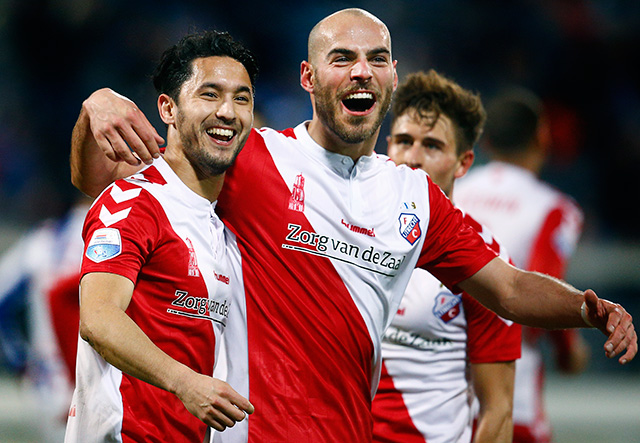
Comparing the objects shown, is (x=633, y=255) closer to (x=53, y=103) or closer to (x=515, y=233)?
(x=515, y=233)

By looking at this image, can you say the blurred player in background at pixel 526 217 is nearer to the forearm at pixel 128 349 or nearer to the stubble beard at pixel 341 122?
the stubble beard at pixel 341 122

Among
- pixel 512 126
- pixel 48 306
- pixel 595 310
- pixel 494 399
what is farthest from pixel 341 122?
pixel 48 306

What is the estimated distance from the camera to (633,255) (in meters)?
10.0

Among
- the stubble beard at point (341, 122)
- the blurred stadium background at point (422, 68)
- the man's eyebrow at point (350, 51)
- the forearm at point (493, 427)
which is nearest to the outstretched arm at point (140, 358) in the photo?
the stubble beard at point (341, 122)

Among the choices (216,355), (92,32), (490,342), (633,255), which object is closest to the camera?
(216,355)

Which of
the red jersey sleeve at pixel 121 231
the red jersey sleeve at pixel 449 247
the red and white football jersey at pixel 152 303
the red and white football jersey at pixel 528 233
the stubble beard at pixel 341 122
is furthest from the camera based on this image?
the red and white football jersey at pixel 528 233

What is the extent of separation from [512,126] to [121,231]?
4257mm

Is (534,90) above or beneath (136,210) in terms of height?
above

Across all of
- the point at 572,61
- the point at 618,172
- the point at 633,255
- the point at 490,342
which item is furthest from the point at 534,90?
the point at 490,342

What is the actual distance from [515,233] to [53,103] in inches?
269

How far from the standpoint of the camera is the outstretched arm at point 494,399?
366cm

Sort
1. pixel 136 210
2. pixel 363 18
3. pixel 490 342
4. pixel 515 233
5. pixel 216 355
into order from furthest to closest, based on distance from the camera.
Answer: pixel 515 233
pixel 490 342
pixel 363 18
pixel 216 355
pixel 136 210

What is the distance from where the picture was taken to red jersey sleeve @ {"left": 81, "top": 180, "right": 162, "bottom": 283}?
8.20 feet

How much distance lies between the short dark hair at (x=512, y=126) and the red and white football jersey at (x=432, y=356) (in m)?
2.60
